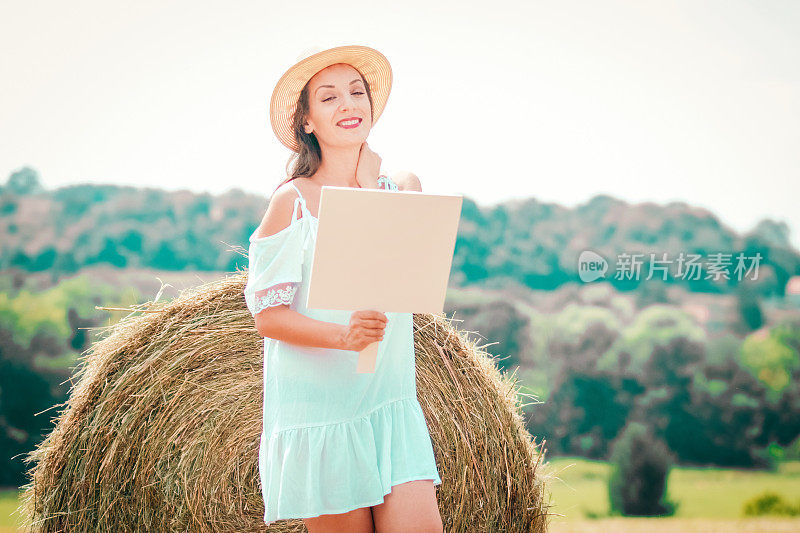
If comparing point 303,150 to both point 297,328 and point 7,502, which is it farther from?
point 7,502

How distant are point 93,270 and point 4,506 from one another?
2081 millimetres

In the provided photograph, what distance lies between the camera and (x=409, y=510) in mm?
1476

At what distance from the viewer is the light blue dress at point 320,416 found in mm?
1475

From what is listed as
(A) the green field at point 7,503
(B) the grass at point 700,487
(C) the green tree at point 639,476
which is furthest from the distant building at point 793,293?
(A) the green field at point 7,503

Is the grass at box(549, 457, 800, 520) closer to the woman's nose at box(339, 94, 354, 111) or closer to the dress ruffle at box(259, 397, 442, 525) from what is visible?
the dress ruffle at box(259, 397, 442, 525)

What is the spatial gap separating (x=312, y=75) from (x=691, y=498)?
17.7ft

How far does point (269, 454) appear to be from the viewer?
1.56 metres

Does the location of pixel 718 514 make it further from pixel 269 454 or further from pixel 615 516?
pixel 269 454

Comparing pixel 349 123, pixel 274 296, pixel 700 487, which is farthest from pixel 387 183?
pixel 700 487

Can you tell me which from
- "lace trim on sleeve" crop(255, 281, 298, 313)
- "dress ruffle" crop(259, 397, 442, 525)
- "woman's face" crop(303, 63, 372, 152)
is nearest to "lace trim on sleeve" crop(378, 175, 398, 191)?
"woman's face" crop(303, 63, 372, 152)

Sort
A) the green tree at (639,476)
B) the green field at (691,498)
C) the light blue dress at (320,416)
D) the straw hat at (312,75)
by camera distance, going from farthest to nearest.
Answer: the green tree at (639,476), the green field at (691,498), the straw hat at (312,75), the light blue dress at (320,416)

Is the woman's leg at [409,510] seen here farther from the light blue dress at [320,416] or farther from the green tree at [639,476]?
the green tree at [639,476]

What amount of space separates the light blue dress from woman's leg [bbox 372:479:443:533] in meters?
0.02

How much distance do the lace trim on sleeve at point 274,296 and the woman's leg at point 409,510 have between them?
0.48 meters
